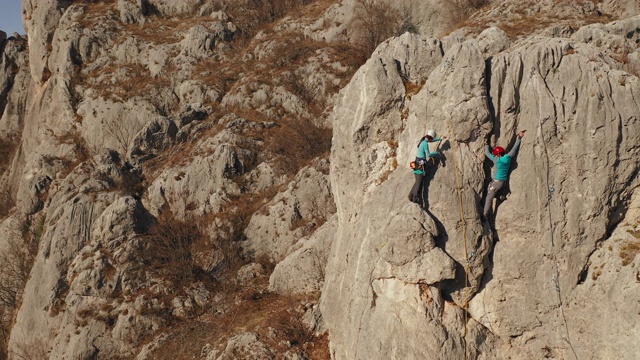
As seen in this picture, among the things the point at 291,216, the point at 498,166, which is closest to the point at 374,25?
the point at 291,216

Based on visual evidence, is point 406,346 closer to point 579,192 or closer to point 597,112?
point 579,192

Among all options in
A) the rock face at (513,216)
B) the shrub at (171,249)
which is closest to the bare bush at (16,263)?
the shrub at (171,249)

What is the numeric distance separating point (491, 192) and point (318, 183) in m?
15.4

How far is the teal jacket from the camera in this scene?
11.3 m

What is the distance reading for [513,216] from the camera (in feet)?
38.3

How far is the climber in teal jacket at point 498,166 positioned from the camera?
11.3 metres

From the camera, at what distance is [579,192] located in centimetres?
1127

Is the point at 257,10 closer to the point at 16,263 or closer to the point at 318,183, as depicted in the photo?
the point at 318,183

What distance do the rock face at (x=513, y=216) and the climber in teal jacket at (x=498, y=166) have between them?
29cm

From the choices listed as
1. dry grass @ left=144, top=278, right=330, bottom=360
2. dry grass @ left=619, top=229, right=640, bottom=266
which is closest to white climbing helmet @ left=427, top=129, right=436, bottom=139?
dry grass @ left=619, top=229, right=640, bottom=266

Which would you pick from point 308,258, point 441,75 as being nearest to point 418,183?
point 441,75

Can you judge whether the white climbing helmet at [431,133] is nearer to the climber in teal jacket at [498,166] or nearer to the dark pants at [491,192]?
the climber in teal jacket at [498,166]

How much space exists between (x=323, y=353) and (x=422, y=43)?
1330 cm

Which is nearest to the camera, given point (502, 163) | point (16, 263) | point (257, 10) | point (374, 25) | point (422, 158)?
point (502, 163)
